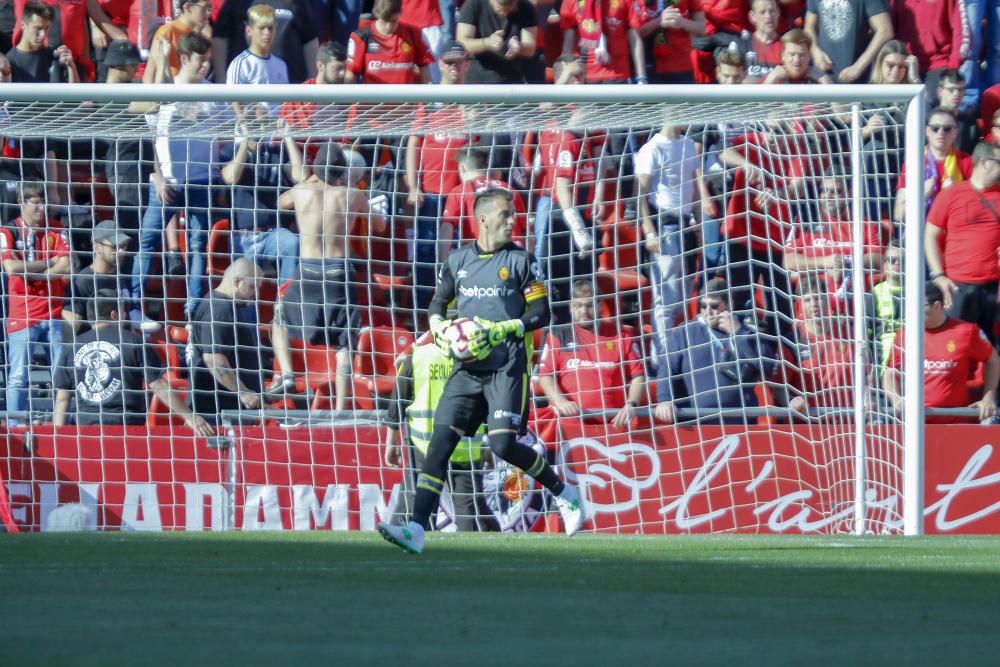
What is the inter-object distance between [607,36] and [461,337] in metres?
6.80

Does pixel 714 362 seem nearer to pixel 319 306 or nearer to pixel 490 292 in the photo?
pixel 319 306

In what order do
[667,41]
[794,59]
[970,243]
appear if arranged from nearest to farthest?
1. [970,243]
2. [794,59]
3. [667,41]

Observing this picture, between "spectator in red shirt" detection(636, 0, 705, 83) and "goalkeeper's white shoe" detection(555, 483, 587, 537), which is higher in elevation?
"spectator in red shirt" detection(636, 0, 705, 83)

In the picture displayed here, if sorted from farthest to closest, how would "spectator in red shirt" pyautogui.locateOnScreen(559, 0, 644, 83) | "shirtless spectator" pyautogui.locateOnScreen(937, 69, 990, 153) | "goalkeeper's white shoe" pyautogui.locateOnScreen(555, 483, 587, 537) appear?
"spectator in red shirt" pyautogui.locateOnScreen(559, 0, 644, 83) → "shirtless spectator" pyautogui.locateOnScreen(937, 69, 990, 153) → "goalkeeper's white shoe" pyautogui.locateOnScreen(555, 483, 587, 537)

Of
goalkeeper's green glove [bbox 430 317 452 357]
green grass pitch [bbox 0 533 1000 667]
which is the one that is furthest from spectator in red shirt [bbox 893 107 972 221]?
goalkeeper's green glove [bbox 430 317 452 357]

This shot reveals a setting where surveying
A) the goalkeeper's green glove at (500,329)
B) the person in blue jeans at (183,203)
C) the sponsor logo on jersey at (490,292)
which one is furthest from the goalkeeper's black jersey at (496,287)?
the person in blue jeans at (183,203)

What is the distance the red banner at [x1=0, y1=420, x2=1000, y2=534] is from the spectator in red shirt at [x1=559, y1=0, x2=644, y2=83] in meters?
4.41

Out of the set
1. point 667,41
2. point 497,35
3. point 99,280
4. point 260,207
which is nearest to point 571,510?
point 260,207

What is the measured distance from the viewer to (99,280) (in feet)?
36.0

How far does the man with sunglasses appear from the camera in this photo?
34.8 ft

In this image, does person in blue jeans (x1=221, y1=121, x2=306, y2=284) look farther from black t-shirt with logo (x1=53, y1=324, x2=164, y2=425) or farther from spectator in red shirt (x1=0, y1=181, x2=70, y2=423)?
spectator in red shirt (x1=0, y1=181, x2=70, y2=423)

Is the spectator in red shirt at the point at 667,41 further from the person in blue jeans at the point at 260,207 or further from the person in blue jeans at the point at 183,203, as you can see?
the person in blue jeans at the point at 183,203

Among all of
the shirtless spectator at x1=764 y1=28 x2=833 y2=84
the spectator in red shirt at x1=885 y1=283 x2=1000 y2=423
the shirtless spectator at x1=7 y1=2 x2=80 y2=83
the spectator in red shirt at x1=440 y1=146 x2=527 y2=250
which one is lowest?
the spectator in red shirt at x1=885 y1=283 x2=1000 y2=423

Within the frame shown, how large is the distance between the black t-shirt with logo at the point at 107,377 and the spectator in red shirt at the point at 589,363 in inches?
113
